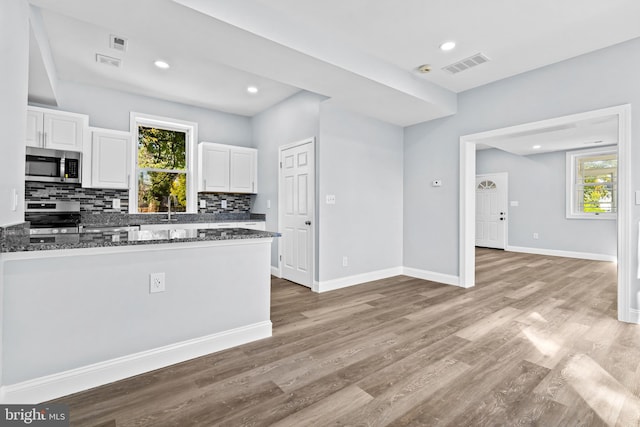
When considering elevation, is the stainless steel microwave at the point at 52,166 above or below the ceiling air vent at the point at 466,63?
below

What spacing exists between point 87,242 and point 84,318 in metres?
0.47

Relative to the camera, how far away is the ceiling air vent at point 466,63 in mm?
3413

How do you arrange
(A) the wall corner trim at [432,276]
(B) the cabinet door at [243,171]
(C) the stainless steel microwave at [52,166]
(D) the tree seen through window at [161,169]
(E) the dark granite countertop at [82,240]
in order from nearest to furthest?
1. (E) the dark granite countertop at [82,240]
2. (C) the stainless steel microwave at [52,166]
3. (A) the wall corner trim at [432,276]
4. (D) the tree seen through window at [161,169]
5. (B) the cabinet door at [243,171]

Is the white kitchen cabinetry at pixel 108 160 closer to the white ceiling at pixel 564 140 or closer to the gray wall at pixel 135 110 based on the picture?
the gray wall at pixel 135 110

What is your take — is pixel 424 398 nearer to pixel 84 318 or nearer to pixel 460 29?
pixel 84 318

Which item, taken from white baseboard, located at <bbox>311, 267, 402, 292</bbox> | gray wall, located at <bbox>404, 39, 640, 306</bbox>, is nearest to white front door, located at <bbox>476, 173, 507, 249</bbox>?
gray wall, located at <bbox>404, 39, 640, 306</bbox>

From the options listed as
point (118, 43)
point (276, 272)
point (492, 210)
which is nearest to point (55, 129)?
point (118, 43)

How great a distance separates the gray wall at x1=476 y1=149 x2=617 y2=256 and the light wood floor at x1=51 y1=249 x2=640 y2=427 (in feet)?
13.5

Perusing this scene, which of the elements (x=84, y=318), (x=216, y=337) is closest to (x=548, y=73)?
(x=216, y=337)

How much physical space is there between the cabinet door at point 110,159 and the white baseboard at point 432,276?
14.6 ft

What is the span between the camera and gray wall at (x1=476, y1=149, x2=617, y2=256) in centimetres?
668

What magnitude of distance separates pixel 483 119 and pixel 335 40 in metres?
2.38

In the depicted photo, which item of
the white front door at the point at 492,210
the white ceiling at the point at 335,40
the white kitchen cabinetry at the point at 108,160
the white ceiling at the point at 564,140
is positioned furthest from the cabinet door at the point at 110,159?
the white front door at the point at 492,210

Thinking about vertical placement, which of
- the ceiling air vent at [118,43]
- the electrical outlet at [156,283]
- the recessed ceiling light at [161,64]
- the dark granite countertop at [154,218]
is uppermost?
the recessed ceiling light at [161,64]
